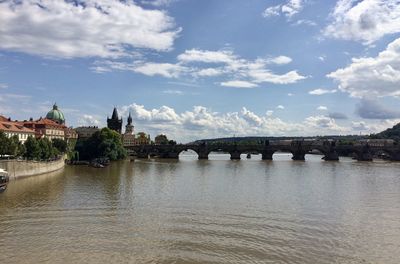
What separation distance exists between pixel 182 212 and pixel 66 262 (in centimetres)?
1505

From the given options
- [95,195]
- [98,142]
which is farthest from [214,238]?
[98,142]

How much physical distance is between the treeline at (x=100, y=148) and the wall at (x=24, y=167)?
4194cm

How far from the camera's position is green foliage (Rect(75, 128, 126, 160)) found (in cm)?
12531

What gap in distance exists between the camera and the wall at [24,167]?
195ft

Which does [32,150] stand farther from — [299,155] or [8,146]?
[299,155]

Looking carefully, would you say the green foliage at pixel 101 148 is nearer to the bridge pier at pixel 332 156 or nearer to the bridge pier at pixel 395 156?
the bridge pier at pixel 332 156

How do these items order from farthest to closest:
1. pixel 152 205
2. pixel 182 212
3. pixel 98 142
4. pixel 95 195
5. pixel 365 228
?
pixel 98 142, pixel 95 195, pixel 152 205, pixel 182 212, pixel 365 228

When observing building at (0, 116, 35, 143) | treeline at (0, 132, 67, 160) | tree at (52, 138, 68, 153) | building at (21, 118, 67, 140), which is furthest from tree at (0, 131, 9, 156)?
building at (21, 118, 67, 140)

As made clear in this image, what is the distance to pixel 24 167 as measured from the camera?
65562 millimetres

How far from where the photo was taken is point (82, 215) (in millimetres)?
34625

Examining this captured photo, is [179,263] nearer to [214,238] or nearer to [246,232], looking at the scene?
[214,238]

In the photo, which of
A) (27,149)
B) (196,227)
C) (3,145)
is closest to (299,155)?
(27,149)

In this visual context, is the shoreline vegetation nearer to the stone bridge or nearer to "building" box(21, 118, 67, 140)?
"building" box(21, 118, 67, 140)

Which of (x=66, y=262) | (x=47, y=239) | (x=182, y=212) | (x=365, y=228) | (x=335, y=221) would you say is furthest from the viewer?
(x=182, y=212)
